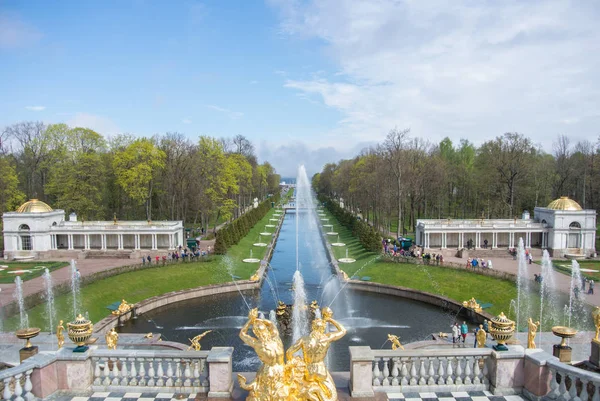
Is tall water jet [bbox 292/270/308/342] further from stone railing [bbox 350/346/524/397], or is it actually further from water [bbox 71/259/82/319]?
stone railing [bbox 350/346/524/397]

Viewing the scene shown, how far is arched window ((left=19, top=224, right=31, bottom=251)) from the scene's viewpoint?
151ft

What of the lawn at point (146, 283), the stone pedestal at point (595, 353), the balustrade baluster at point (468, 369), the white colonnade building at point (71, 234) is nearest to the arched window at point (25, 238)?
the white colonnade building at point (71, 234)

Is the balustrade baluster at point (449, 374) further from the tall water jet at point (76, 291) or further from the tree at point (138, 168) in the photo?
the tree at point (138, 168)

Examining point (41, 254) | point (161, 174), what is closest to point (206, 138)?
point (161, 174)

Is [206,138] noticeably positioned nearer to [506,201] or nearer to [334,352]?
[506,201]

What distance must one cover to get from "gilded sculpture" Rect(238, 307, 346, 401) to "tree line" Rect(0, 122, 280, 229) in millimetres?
48049

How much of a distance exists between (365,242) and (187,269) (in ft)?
60.3

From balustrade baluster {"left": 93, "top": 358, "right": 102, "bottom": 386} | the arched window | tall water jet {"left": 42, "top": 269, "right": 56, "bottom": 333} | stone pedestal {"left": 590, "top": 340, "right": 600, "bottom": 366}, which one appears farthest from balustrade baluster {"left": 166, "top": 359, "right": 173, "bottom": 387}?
the arched window

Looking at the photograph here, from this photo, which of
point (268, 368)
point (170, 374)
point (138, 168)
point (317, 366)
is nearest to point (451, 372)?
point (317, 366)

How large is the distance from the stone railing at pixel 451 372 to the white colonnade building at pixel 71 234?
131 ft

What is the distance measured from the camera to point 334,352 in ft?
70.1

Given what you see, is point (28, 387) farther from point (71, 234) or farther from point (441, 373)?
point (71, 234)

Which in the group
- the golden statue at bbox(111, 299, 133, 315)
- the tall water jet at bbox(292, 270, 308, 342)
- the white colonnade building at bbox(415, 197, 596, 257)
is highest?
the white colonnade building at bbox(415, 197, 596, 257)

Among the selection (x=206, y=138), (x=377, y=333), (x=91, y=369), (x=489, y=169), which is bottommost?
(x=377, y=333)
